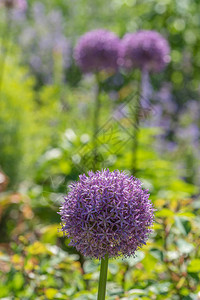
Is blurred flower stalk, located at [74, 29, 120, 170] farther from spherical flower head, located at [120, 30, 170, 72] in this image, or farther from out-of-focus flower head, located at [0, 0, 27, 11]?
out-of-focus flower head, located at [0, 0, 27, 11]

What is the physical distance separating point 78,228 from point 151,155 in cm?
209

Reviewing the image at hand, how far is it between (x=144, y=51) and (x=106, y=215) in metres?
1.78

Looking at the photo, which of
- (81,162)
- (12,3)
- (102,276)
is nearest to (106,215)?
(102,276)

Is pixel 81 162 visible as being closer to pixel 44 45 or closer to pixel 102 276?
pixel 102 276

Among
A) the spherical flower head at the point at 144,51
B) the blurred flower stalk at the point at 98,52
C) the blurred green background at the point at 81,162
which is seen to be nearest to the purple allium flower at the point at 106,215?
the blurred green background at the point at 81,162

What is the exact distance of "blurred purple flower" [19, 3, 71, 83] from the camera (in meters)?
6.03

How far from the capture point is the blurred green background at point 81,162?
4.99 ft

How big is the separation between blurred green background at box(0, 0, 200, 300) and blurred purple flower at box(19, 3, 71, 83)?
0.02m

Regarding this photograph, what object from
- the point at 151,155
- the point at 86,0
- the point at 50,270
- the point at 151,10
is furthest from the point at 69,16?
the point at 50,270

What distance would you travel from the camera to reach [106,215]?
884 mm

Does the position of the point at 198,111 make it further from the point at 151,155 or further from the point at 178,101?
the point at 151,155

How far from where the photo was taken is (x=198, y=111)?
5270 mm

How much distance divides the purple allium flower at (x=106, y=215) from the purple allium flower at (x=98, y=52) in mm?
1881

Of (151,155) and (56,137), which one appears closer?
(151,155)
